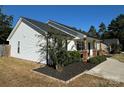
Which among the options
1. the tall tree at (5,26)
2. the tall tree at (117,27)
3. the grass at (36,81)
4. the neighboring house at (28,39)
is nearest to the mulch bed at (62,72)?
the grass at (36,81)

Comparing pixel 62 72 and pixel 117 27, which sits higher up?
pixel 117 27

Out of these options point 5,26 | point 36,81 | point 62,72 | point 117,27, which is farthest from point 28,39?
point 117,27

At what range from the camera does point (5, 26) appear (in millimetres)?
33500

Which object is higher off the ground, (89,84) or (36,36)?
(36,36)

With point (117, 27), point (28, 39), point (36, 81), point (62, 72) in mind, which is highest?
point (117, 27)

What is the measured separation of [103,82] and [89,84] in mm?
1151

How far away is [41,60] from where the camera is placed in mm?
19422

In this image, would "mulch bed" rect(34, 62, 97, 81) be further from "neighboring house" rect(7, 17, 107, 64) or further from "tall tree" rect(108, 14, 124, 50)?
"tall tree" rect(108, 14, 124, 50)

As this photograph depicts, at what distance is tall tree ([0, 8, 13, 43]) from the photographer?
103 ft

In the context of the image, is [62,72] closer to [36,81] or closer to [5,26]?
[36,81]

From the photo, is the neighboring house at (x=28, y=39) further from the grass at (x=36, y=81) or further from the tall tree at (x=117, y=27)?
the tall tree at (x=117, y=27)

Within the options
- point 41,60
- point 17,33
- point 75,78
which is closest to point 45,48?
point 41,60

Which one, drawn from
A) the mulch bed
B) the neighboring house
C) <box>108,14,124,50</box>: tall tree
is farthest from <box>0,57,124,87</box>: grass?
<box>108,14,124,50</box>: tall tree
